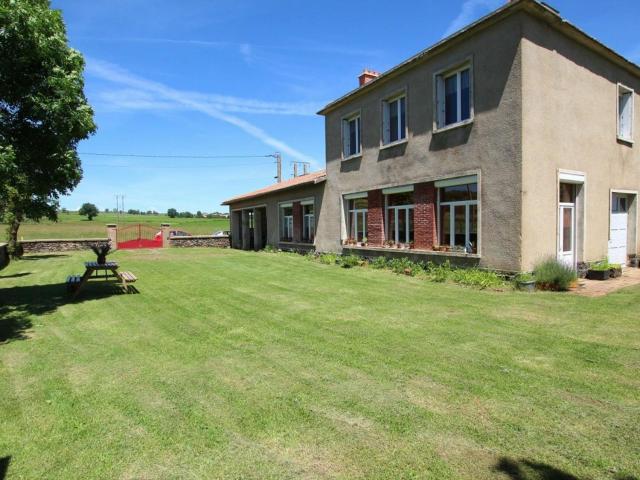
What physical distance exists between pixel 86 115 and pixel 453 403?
7996 millimetres

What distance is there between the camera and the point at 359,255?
1567cm

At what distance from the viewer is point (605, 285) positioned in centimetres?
962

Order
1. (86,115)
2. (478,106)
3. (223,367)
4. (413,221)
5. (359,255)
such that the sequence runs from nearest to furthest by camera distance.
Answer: (223,367)
(86,115)
(478,106)
(413,221)
(359,255)

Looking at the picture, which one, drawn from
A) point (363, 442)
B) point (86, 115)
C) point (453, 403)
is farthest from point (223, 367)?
point (86, 115)

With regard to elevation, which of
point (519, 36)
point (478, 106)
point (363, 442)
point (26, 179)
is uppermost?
point (519, 36)

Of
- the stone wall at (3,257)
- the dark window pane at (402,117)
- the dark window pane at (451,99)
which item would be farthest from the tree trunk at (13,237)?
the dark window pane at (451,99)

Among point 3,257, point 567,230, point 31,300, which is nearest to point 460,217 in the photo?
point 567,230

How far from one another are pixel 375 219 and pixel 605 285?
736 cm

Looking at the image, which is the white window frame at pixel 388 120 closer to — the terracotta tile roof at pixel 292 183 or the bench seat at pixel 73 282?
the terracotta tile roof at pixel 292 183

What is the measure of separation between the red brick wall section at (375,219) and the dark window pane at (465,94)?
14.0 feet

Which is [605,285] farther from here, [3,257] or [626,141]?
[3,257]

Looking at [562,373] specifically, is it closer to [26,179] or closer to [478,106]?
[478,106]

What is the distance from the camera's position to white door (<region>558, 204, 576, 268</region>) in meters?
11.1

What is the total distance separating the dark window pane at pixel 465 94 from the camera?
441 inches
